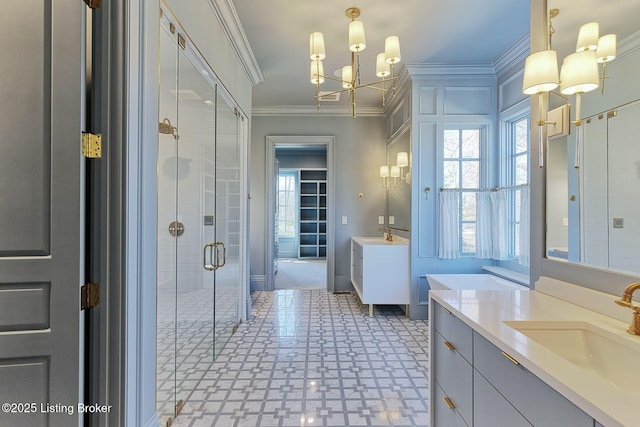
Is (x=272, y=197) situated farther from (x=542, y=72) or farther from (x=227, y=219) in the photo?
(x=542, y=72)

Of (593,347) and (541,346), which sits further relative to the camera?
(593,347)

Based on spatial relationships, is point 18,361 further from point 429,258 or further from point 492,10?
point 492,10

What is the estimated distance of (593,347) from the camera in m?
1.05

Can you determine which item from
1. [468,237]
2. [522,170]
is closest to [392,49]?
[522,170]

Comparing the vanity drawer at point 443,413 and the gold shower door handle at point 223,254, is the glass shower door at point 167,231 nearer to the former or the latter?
the gold shower door handle at point 223,254

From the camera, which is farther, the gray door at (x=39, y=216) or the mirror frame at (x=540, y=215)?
the mirror frame at (x=540, y=215)

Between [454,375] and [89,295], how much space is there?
161 cm

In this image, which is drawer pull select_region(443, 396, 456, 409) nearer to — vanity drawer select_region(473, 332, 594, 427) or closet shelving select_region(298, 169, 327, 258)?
vanity drawer select_region(473, 332, 594, 427)

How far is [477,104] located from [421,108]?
65 centimetres

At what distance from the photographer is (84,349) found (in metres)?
1.18

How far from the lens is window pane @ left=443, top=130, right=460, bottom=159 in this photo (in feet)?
11.5

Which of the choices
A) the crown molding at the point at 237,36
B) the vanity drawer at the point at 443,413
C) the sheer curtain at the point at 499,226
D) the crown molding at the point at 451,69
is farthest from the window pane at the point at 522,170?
the crown molding at the point at 237,36

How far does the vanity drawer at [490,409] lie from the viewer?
925mm

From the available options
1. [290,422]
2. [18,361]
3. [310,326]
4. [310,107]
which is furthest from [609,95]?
[310,107]
